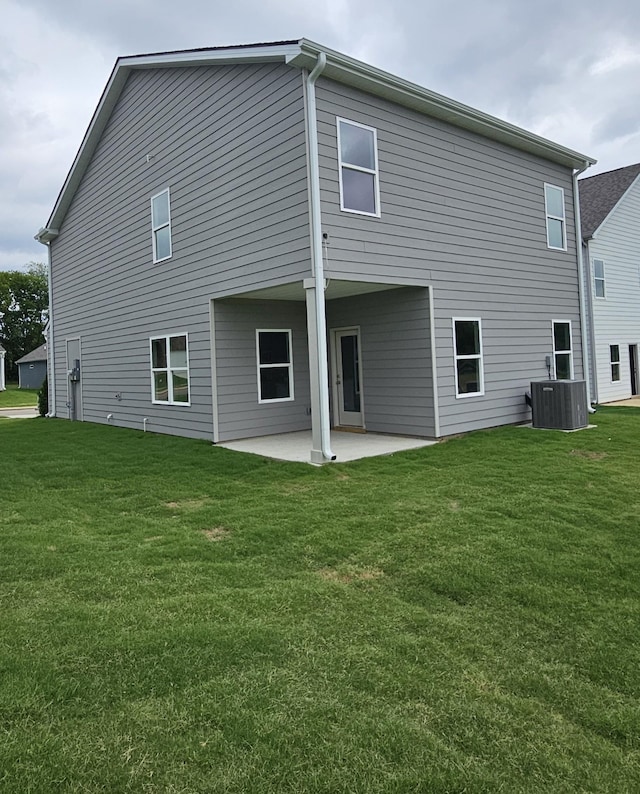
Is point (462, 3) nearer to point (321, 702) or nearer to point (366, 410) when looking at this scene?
point (366, 410)

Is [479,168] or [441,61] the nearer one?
[479,168]

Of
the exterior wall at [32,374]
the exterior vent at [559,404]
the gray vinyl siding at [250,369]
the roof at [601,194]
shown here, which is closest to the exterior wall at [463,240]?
the exterior vent at [559,404]

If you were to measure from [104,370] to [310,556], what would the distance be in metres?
11.7

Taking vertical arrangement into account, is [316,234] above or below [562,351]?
above

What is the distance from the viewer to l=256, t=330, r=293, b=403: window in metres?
10.8

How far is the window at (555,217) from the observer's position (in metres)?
12.3

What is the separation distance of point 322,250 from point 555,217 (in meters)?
7.06

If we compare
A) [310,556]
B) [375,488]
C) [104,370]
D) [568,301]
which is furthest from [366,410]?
[104,370]

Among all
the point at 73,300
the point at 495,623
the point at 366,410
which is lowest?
the point at 495,623

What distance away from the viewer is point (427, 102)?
30.3ft

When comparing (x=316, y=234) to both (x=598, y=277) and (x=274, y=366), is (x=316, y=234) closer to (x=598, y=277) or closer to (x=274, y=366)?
(x=274, y=366)

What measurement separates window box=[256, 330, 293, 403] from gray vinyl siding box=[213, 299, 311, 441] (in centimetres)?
9

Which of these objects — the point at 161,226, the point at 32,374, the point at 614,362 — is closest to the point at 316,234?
the point at 161,226

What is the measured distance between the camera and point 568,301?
12.7m
